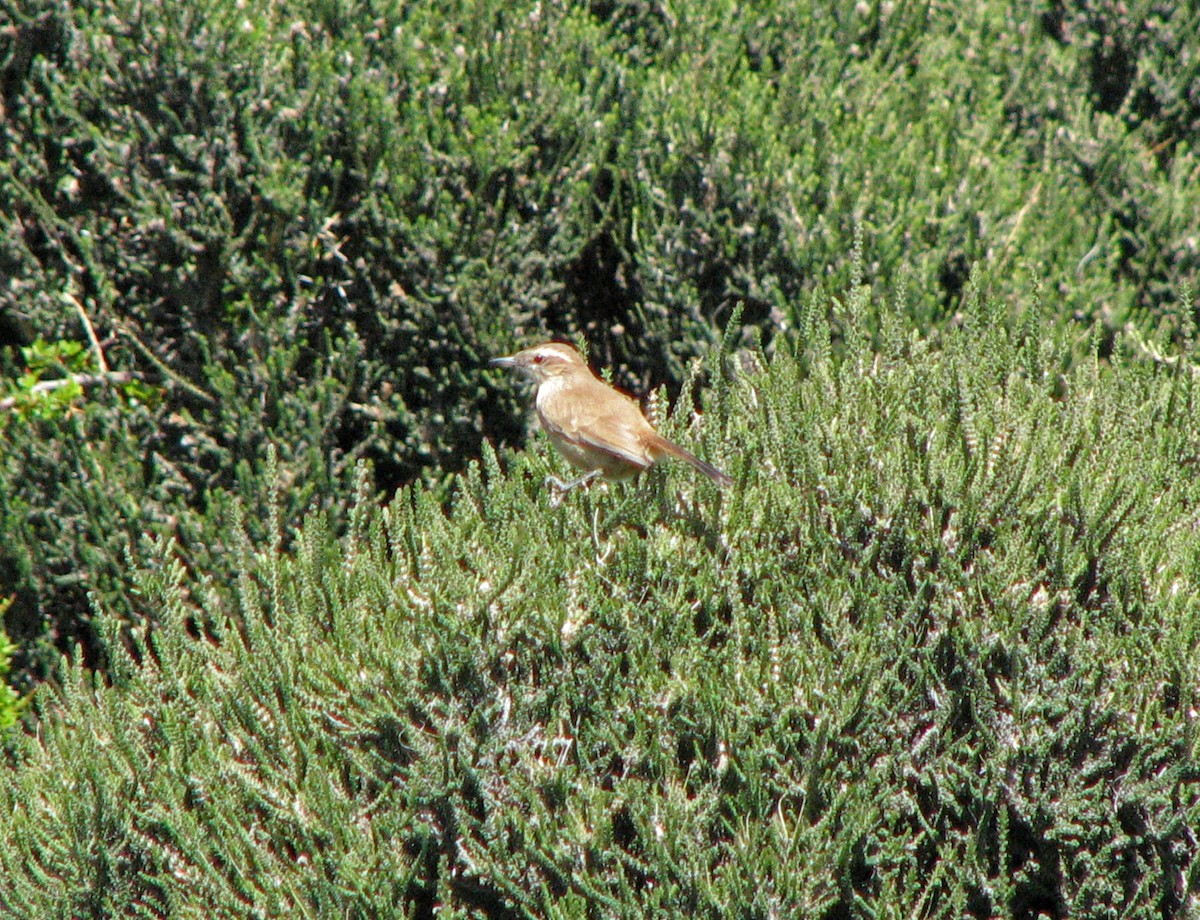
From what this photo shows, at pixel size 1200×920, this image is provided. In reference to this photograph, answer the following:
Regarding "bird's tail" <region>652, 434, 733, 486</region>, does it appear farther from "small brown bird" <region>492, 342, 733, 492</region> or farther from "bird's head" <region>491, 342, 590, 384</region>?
"bird's head" <region>491, 342, 590, 384</region>

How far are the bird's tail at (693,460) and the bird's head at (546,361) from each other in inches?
43.5

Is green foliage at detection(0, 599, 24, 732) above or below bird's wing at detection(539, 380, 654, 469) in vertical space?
below

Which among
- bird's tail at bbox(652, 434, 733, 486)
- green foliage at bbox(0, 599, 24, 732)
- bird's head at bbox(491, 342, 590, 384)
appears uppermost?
bird's tail at bbox(652, 434, 733, 486)

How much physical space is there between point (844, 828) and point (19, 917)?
7.86 ft

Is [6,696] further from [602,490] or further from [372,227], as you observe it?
[602,490]

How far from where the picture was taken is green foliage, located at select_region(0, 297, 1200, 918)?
3223 mm

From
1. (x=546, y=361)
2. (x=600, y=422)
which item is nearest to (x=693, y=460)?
(x=600, y=422)

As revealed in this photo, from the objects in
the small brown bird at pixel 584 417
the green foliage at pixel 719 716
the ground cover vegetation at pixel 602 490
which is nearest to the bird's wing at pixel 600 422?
the small brown bird at pixel 584 417

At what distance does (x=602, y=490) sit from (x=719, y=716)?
1.03m

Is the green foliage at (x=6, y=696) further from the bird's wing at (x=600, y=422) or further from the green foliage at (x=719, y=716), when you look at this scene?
the bird's wing at (x=600, y=422)

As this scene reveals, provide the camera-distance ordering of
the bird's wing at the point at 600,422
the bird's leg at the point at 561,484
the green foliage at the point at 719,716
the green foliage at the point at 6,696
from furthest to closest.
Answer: the green foliage at the point at 6,696
the bird's wing at the point at 600,422
the bird's leg at the point at 561,484
the green foliage at the point at 719,716

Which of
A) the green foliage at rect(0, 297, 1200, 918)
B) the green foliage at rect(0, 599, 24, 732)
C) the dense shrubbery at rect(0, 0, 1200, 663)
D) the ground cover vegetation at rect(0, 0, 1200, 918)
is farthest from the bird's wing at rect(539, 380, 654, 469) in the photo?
the green foliage at rect(0, 599, 24, 732)

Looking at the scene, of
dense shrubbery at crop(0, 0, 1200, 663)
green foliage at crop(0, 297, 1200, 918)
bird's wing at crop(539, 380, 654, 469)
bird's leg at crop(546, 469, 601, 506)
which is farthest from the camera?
dense shrubbery at crop(0, 0, 1200, 663)

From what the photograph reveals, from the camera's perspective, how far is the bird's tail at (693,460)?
384 cm
